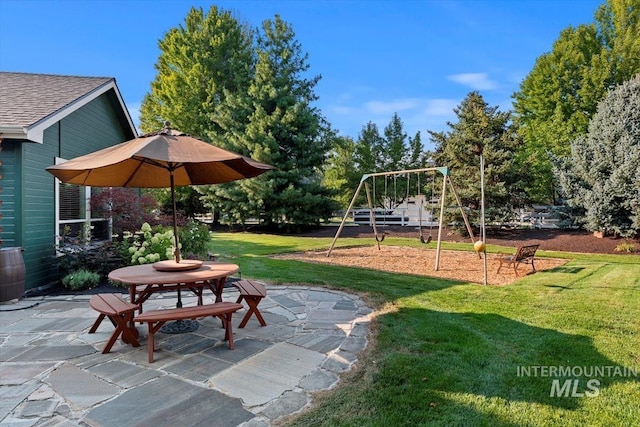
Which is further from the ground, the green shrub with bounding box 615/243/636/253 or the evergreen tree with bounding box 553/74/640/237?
the evergreen tree with bounding box 553/74/640/237

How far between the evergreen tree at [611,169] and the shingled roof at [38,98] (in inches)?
593

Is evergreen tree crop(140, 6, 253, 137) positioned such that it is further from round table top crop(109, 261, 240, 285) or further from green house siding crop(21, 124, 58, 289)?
round table top crop(109, 261, 240, 285)

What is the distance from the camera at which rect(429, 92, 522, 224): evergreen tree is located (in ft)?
47.8

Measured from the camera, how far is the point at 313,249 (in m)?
11.9

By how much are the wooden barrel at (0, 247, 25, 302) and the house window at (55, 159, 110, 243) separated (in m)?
1.31

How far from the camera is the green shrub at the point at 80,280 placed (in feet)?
19.8

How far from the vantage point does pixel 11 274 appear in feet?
16.9

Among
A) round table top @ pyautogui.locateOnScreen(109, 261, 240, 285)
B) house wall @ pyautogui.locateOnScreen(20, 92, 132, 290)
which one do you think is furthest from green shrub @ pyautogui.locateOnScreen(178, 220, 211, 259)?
round table top @ pyautogui.locateOnScreen(109, 261, 240, 285)

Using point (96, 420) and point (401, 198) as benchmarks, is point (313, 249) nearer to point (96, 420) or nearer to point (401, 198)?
point (96, 420)

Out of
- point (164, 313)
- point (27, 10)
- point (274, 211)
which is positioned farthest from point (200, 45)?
point (164, 313)

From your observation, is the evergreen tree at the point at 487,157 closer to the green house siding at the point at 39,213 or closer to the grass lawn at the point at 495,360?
the grass lawn at the point at 495,360

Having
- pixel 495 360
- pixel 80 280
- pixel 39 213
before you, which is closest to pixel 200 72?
pixel 39 213

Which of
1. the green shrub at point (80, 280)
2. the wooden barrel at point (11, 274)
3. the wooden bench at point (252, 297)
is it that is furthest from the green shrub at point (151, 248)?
the wooden bench at point (252, 297)

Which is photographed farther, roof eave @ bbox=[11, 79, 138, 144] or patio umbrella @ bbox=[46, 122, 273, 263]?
roof eave @ bbox=[11, 79, 138, 144]
